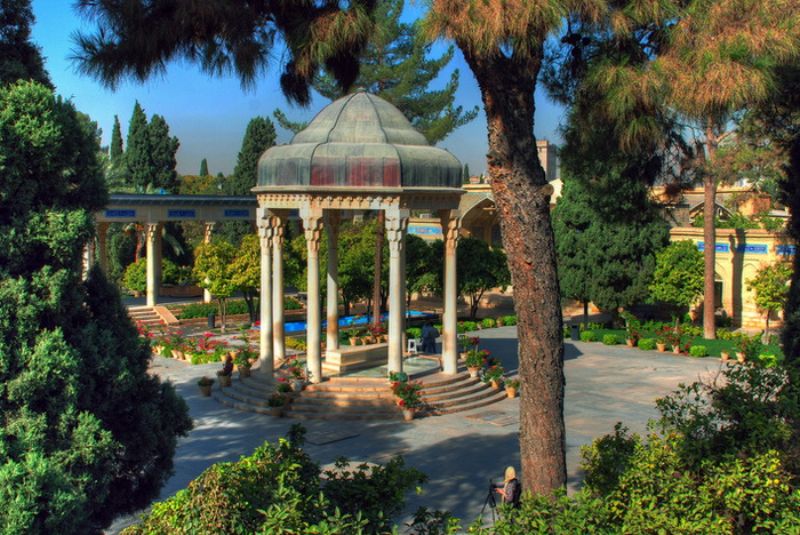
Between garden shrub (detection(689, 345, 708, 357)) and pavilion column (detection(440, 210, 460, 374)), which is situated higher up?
pavilion column (detection(440, 210, 460, 374))

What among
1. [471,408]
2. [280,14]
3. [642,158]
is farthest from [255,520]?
[471,408]

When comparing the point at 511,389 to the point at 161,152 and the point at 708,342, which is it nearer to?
the point at 708,342

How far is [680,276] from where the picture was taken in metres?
33.7

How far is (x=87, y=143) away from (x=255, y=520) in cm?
455

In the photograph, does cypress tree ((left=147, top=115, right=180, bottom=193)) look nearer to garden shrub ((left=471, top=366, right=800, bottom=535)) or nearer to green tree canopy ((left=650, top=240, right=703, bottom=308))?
green tree canopy ((left=650, top=240, right=703, bottom=308))

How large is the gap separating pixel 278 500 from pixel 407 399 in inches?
471

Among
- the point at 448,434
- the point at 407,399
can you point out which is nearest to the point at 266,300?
the point at 407,399

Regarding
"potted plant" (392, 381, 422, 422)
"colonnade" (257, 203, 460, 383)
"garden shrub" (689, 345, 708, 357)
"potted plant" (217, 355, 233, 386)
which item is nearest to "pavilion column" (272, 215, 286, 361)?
"colonnade" (257, 203, 460, 383)

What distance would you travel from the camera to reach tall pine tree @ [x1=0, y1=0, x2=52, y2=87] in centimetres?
945

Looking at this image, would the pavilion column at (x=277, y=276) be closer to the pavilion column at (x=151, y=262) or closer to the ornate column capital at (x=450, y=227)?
the ornate column capital at (x=450, y=227)

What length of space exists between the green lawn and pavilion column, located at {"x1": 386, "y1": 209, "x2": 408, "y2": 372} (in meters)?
13.9

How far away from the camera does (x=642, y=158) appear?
39.2ft

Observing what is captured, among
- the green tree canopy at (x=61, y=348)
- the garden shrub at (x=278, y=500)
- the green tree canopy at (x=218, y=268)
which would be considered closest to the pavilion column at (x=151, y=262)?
the green tree canopy at (x=218, y=268)

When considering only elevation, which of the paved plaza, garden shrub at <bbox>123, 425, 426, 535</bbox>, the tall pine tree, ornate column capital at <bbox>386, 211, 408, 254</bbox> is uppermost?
the tall pine tree
